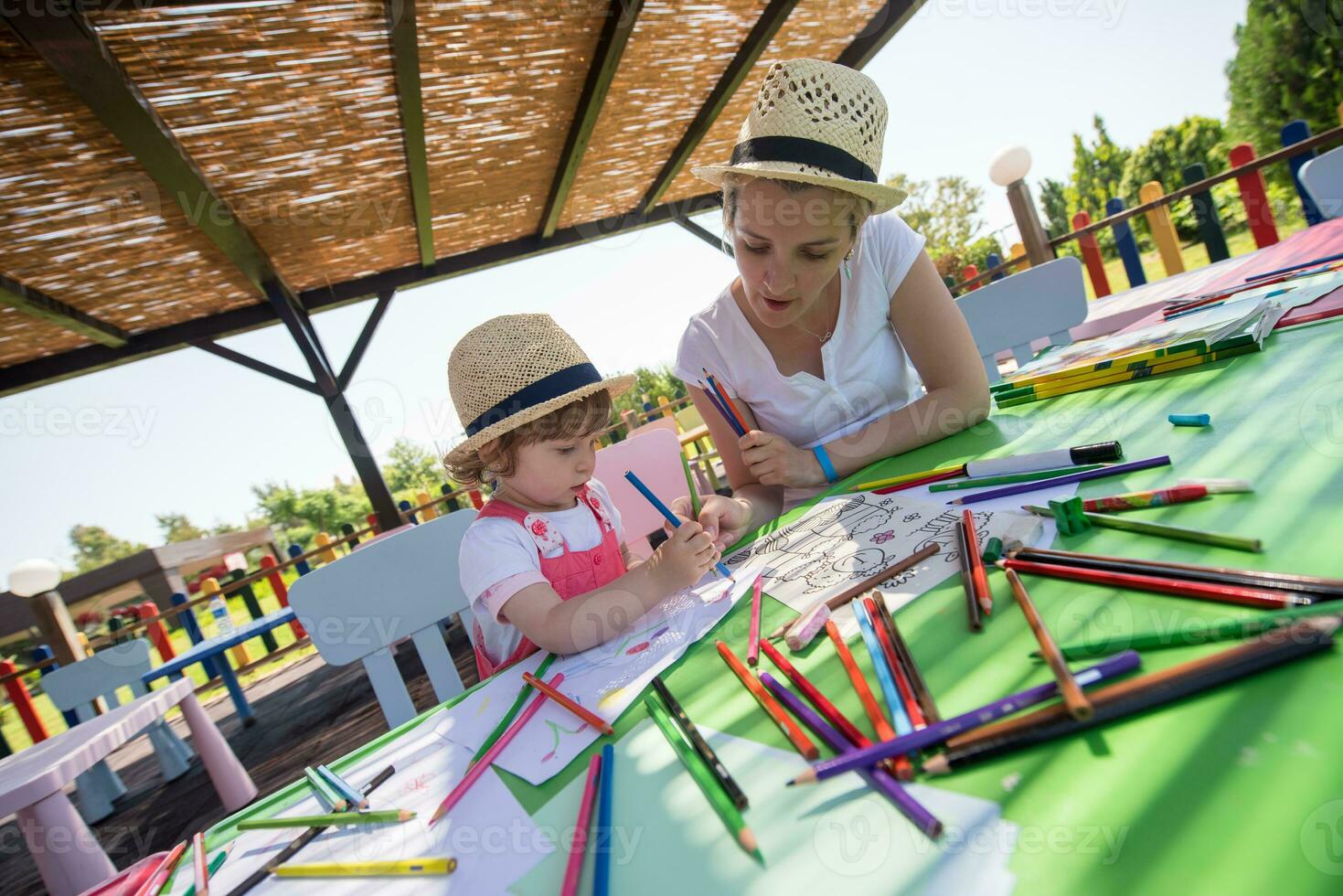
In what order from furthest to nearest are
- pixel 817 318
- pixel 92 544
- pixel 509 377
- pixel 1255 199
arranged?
pixel 92 544 < pixel 1255 199 < pixel 817 318 < pixel 509 377

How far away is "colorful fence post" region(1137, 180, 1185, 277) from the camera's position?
4.74 m

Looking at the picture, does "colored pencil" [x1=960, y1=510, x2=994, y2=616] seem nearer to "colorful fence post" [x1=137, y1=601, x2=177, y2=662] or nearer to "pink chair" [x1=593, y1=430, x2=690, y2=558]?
"pink chair" [x1=593, y1=430, x2=690, y2=558]

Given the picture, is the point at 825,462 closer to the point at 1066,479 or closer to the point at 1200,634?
the point at 1066,479

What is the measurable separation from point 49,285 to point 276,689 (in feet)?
12.1

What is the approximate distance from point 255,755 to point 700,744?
14.8 feet

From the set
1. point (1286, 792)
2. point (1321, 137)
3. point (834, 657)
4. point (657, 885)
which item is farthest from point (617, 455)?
point (1321, 137)

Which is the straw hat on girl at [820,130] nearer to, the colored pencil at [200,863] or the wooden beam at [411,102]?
the colored pencil at [200,863]

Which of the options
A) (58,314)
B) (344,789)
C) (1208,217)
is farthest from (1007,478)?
(1208,217)

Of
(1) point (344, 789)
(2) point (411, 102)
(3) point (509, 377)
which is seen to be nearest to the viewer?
(1) point (344, 789)

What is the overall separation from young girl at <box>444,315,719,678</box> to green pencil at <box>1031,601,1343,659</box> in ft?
2.11

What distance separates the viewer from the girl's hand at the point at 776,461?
54.9 inches

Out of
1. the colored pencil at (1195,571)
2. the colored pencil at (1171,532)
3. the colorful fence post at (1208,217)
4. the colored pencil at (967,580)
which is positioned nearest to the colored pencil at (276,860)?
the colored pencil at (967,580)

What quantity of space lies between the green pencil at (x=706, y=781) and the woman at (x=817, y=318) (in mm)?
620

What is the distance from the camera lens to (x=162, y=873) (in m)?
0.74
